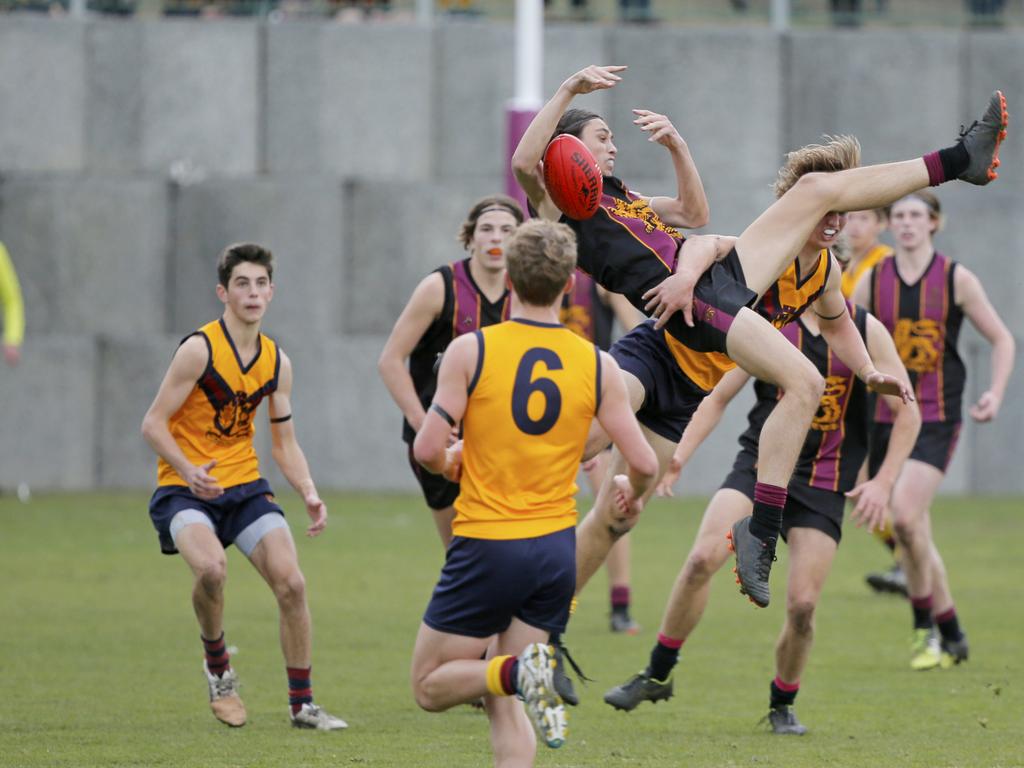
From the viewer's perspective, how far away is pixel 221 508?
288 inches

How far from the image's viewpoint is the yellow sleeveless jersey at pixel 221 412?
24.1 ft

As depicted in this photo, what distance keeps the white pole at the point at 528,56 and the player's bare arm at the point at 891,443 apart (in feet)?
24.5

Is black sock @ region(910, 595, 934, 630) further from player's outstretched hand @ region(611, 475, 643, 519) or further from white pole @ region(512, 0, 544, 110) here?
white pole @ region(512, 0, 544, 110)

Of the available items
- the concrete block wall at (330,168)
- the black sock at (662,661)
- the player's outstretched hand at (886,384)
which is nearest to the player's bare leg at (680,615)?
the black sock at (662,661)

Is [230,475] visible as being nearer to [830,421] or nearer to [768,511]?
[768,511]

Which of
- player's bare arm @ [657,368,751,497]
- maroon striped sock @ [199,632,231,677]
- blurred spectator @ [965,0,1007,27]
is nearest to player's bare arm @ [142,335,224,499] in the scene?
maroon striped sock @ [199,632,231,677]

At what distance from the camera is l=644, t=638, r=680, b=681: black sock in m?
7.20

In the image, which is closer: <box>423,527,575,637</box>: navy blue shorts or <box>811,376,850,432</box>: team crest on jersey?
<box>423,527,575,637</box>: navy blue shorts

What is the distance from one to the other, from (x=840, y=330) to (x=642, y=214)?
104 centimetres

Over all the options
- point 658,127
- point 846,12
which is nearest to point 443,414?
point 658,127

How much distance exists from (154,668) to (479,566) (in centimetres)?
377

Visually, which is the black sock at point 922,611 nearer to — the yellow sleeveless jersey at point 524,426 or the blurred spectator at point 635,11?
the yellow sleeveless jersey at point 524,426

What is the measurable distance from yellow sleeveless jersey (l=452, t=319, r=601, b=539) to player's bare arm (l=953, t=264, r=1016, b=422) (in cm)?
458

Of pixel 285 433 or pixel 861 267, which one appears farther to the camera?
pixel 861 267
